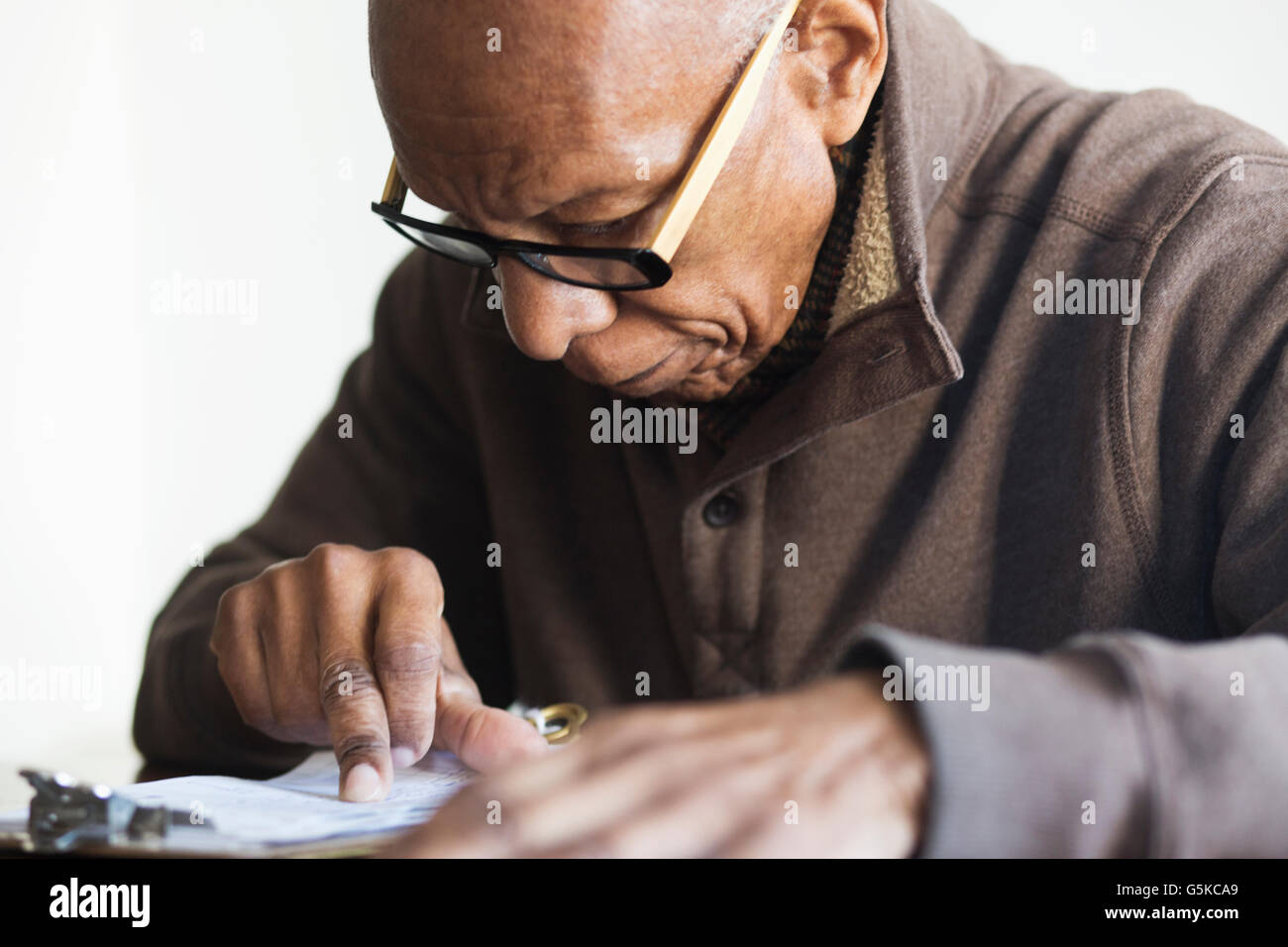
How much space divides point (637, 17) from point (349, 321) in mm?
2394

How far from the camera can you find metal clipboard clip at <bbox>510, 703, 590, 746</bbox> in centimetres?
102

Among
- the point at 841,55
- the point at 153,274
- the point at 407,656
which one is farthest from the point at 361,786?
the point at 153,274

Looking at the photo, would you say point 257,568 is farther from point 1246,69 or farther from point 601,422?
point 1246,69

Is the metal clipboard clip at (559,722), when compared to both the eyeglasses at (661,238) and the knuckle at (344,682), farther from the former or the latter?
the eyeglasses at (661,238)

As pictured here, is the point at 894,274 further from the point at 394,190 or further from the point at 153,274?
the point at 153,274

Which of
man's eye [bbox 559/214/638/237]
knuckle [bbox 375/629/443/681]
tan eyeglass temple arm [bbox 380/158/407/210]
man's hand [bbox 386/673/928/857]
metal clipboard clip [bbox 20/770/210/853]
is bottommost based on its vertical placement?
knuckle [bbox 375/629/443/681]

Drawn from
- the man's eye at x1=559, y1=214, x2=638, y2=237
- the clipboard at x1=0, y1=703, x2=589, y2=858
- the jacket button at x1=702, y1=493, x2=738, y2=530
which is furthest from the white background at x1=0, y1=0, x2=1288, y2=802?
the clipboard at x1=0, y1=703, x2=589, y2=858

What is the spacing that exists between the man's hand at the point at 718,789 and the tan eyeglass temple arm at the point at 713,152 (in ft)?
1.58

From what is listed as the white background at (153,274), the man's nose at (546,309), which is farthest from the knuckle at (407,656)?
the white background at (153,274)

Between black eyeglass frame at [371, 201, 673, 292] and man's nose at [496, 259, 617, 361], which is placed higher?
black eyeglass frame at [371, 201, 673, 292]

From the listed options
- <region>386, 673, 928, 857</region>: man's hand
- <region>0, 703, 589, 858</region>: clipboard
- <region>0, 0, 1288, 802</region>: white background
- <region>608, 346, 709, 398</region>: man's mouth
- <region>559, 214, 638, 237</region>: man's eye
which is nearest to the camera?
<region>386, 673, 928, 857</region>: man's hand

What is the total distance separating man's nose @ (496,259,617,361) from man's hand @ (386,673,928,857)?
0.52 meters

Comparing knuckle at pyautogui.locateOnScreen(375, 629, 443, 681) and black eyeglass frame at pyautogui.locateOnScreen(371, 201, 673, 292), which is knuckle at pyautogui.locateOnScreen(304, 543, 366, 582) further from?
black eyeglass frame at pyautogui.locateOnScreen(371, 201, 673, 292)

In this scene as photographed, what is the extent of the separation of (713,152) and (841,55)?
0.66 ft
